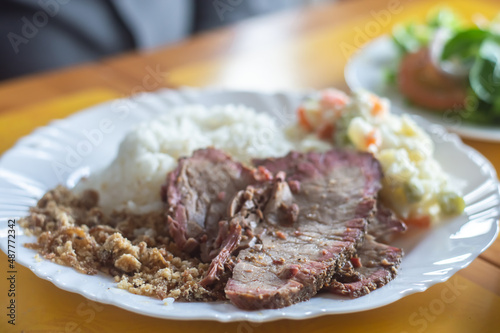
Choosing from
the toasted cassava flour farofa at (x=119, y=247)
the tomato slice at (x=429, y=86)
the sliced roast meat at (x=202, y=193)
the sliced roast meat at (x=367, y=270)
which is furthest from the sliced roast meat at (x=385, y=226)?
the tomato slice at (x=429, y=86)

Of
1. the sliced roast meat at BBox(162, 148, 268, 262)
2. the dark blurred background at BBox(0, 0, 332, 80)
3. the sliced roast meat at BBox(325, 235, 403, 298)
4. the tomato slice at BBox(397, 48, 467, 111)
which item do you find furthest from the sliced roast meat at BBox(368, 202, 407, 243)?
the dark blurred background at BBox(0, 0, 332, 80)

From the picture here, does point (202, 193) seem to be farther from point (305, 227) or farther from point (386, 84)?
point (386, 84)

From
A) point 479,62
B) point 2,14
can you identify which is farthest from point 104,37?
point 479,62

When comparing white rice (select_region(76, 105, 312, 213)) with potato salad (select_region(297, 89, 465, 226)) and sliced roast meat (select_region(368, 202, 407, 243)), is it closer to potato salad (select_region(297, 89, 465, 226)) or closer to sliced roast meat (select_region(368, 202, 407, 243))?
potato salad (select_region(297, 89, 465, 226))

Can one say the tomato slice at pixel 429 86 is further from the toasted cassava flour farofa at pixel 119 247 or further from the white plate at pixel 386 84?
the toasted cassava flour farofa at pixel 119 247

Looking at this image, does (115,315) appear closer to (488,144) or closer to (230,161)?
(230,161)

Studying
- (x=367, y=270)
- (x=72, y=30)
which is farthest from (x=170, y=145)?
(x=72, y=30)

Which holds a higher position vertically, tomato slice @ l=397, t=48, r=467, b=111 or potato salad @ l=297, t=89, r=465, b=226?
tomato slice @ l=397, t=48, r=467, b=111
